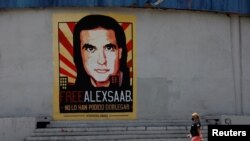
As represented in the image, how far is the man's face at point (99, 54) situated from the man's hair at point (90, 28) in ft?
0.42

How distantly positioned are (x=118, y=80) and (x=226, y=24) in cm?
472

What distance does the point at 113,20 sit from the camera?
24375 mm

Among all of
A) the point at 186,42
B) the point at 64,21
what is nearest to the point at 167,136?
the point at 186,42

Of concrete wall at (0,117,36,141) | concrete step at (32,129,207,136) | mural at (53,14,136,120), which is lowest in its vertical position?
concrete step at (32,129,207,136)

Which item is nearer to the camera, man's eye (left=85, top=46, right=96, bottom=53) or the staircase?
the staircase

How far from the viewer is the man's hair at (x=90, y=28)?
24.2 m

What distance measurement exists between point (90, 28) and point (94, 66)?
137 cm

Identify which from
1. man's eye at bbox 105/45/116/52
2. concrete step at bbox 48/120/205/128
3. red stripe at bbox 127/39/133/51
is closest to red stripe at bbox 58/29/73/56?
man's eye at bbox 105/45/116/52

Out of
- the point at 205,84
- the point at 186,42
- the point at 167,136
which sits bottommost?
the point at 167,136

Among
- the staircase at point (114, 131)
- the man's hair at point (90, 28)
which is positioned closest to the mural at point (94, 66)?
the man's hair at point (90, 28)

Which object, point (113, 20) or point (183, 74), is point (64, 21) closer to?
point (113, 20)

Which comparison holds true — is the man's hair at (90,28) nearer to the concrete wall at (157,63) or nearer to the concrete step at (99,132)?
the concrete wall at (157,63)

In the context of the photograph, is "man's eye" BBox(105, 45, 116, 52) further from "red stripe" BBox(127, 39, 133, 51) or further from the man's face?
"red stripe" BBox(127, 39, 133, 51)

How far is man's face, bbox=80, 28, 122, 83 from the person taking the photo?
955 inches
